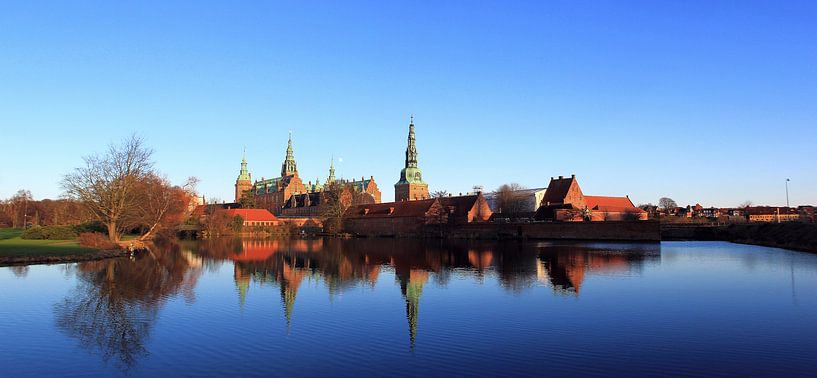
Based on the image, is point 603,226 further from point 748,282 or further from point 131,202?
point 131,202

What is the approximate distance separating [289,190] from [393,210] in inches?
2199

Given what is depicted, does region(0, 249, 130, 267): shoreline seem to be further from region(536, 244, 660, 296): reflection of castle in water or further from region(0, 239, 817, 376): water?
region(536, 244, 660, 296): reflection of castle in water

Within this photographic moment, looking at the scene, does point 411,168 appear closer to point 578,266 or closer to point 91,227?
point 91,227

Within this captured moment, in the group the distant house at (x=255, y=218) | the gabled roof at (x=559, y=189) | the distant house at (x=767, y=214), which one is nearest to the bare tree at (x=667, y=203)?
the distant house at (x=767, y=214)

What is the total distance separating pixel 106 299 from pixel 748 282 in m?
24.8

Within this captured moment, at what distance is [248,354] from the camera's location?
12.1 metres

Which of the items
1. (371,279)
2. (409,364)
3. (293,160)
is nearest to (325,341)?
(409,364)

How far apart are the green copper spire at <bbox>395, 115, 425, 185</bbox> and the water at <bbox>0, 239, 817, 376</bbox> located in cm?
9437

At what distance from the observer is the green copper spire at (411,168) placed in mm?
123062

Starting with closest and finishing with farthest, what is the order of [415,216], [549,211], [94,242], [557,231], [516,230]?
[94,242]
[557,231]
[516,230]
[549,211]
[415,216]

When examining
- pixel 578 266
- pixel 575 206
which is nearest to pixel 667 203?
pixel 575 206

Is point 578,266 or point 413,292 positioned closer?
point 413,292

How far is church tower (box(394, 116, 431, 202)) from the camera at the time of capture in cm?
12123

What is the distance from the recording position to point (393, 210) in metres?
86.1
